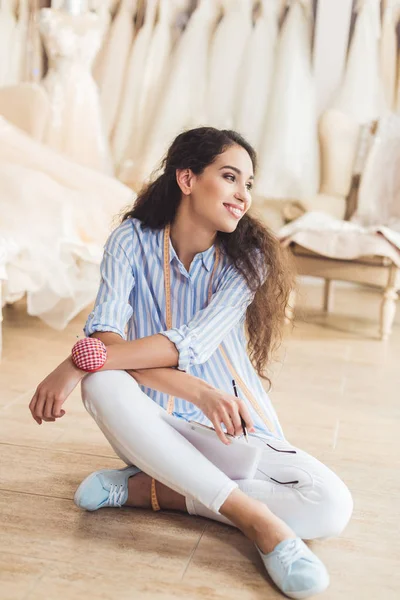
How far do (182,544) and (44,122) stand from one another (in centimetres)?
265

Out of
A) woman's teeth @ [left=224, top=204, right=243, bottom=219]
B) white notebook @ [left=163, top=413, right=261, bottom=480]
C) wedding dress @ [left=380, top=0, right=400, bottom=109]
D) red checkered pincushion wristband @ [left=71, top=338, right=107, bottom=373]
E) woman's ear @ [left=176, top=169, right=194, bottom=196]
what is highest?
wedding dress @ [left=380, top=0, right=400, bottom=109]

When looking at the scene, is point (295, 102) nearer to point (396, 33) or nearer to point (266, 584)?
point (396, 33)

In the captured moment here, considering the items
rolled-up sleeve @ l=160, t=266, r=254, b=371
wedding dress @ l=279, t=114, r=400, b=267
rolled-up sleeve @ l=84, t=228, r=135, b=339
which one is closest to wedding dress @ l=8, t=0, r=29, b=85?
Answer: wedding dress @ l=279, t=114, r=400, b=267

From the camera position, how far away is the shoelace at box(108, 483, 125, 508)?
146cm

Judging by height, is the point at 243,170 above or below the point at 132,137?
above

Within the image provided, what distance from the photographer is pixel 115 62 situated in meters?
4.59

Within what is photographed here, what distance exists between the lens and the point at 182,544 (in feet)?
4.43

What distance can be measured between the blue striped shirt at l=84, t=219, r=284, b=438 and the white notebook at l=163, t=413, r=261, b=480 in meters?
0.12

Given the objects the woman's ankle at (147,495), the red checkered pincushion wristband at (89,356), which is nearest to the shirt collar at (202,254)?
the red checkered pincushion wristband at (89,356)

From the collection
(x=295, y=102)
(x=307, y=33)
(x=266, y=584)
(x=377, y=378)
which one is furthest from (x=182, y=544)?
(x=307, y=33)

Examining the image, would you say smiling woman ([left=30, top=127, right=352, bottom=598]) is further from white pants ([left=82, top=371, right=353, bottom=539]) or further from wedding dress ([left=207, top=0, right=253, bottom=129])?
wedding dress ([left=207, top=0, right=253, bottom=129])

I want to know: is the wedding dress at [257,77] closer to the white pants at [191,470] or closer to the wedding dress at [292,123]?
the wedding dress at [292,123]

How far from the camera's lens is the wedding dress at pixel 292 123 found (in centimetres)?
425

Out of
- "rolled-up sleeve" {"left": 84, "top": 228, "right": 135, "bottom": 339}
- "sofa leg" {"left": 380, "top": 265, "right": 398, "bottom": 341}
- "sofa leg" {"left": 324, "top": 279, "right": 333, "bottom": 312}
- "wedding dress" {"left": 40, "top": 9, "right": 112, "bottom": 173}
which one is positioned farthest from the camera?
"wedding dress" {"left": 40, "top": 9, "right": 112, "bottom": 173}
